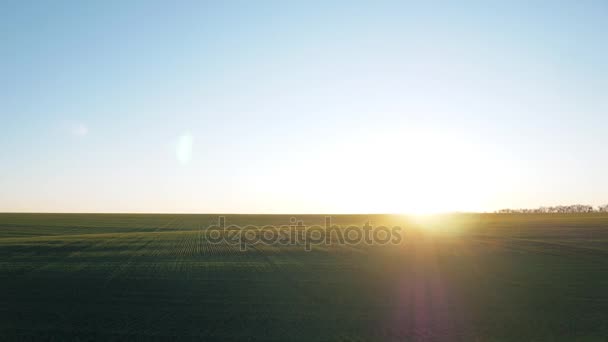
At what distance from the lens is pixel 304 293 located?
21.2 m

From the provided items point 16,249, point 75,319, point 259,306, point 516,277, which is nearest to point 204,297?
point 259,306

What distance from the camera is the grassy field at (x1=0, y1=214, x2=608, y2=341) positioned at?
1588 centimetres

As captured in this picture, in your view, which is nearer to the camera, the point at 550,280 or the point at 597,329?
the point at 597,329

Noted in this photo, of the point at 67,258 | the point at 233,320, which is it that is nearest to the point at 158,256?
the point at 67,258

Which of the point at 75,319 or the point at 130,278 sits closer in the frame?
the point at 75,319

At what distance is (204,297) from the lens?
2045 centimetres

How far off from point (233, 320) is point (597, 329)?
1403 cm

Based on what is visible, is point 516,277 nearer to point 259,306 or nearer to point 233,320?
point 259,306

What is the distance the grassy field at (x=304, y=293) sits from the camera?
1588 centimetres

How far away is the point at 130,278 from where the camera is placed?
24.6 metres

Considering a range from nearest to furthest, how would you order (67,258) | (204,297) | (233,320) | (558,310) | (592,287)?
1. (233,320)
2. (558,310)
3. (204,297)
4. (592,287)
5. (67,258)

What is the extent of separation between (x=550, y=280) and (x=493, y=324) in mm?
10138

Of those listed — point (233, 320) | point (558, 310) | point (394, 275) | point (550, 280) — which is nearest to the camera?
point (233, 320)

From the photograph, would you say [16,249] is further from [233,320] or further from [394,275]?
[394,275]
